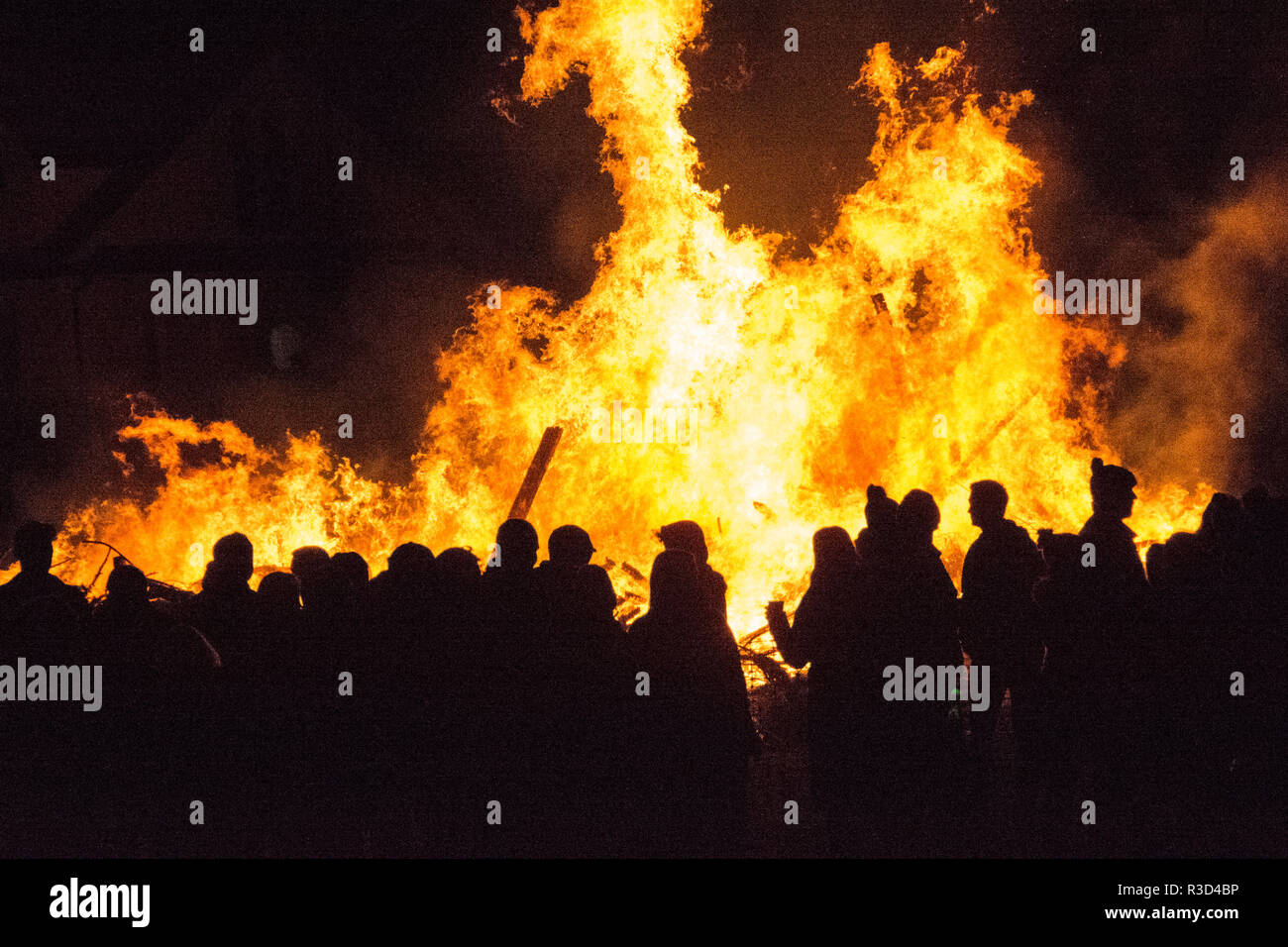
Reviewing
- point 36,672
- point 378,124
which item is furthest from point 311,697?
point 378,124

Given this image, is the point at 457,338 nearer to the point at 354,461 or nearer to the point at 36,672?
the point at 354,461

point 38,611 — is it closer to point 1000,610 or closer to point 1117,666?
point 1000,610

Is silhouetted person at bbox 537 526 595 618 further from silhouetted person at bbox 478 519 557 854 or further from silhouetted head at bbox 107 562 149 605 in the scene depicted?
silhouetted head at bbox 107 562 149 605

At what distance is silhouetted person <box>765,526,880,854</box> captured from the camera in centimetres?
504

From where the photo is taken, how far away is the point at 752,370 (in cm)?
1117

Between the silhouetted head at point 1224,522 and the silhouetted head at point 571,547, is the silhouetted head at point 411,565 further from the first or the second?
the silhouetted head at point 1224,522

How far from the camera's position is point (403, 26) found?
48.4ft

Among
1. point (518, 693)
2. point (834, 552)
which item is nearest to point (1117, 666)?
point (834, 552)

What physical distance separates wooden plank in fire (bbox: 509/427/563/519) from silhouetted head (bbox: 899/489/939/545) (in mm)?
5107

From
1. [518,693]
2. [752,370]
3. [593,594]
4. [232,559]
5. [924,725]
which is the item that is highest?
[752,370]

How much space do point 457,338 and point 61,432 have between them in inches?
214

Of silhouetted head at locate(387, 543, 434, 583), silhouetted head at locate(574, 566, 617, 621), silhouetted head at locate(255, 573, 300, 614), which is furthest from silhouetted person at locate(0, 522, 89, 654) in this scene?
silhouetted head at locate(574, 566, 617, 621)

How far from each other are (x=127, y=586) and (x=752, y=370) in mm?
7500

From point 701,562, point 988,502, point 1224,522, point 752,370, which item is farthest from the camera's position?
point 752,370
